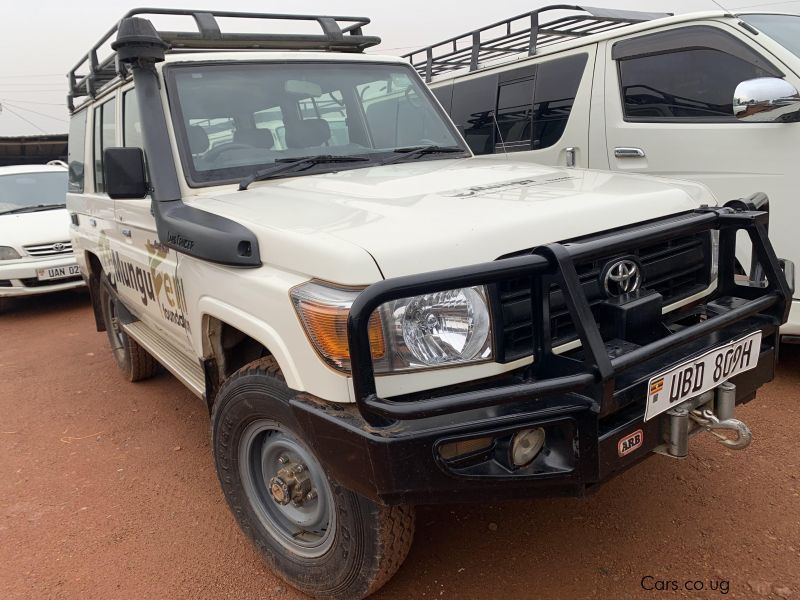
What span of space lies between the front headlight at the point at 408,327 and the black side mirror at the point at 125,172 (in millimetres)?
1310

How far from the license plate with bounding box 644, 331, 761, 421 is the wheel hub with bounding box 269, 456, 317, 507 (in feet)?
3.81

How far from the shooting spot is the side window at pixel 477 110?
18.5 ft

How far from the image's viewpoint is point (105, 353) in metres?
5.84

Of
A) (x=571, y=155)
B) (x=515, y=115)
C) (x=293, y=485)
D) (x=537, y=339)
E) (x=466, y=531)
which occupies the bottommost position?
(x=466, y=531)

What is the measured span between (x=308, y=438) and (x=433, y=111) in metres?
2.31

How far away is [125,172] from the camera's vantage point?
111 inches

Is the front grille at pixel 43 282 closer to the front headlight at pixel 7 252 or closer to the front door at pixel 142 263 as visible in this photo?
the front headlight at pixel 7 252

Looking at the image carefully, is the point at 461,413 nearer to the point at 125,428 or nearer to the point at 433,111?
the point at 433,111

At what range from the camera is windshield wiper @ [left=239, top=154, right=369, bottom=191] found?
9.39 ft

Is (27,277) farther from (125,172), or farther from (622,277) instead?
(622,277)

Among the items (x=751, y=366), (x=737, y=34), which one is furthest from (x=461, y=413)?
(x=737, y=34)

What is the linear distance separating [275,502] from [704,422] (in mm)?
1557

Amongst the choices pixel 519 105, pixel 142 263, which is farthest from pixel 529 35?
pixel 142 263

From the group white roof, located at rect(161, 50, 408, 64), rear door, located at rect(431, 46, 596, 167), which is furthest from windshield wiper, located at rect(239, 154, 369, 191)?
rear door, located at rect(431, 46, 596, 167)
